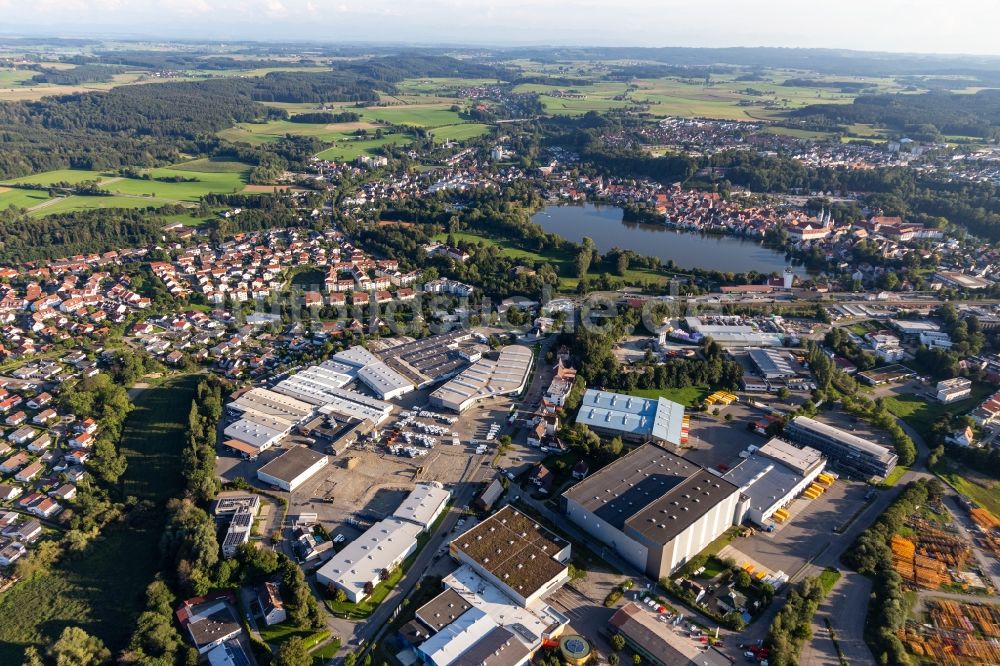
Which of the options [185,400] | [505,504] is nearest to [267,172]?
[185,400]

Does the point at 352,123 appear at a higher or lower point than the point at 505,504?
higher

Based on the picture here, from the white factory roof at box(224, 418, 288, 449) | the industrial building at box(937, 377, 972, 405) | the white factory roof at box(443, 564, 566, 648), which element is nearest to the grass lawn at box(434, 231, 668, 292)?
the industrial building at box(937, 377, 972, 405)

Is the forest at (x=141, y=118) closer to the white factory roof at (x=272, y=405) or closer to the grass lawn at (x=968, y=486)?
the white factory roof at (x=272, y=405)

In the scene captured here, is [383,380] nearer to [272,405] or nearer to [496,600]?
[272,405]

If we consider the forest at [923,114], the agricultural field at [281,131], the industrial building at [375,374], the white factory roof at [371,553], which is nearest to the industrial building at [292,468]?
the white factory roof at [371,553]

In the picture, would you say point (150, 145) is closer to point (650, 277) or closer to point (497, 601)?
point (650, 277)

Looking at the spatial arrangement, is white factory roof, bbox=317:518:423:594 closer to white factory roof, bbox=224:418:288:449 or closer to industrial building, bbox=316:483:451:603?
industrial building, bbox=316:483:451:603
